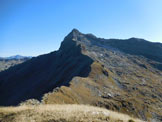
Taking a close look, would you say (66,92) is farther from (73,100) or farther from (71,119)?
(71,119)

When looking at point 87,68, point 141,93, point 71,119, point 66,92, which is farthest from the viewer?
point 141,93

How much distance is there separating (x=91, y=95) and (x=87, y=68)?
29532 mm

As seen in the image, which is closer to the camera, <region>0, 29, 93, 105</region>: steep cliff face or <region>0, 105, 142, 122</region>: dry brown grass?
<region>0, 105, 142, 122</region>: dry brown grass

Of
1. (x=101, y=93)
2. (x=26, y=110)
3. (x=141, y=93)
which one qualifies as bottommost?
(x=141, y=93)

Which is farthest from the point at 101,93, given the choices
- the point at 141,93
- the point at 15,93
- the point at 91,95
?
the point at 15,93

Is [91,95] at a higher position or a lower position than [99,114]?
lower

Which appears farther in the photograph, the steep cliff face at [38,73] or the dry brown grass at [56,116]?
the steep cliff face at [38,73]

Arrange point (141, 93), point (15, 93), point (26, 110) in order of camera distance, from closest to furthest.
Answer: point (26, 110)
point (141, 93)
point (15, 93)

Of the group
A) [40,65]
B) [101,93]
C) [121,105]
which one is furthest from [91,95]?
[40,65]

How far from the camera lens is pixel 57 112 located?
13.5 m

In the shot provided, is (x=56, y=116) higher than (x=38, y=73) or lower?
higher

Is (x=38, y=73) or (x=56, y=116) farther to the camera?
(x=38, y=73)

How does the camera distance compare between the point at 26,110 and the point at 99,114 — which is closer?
the point at 99,114

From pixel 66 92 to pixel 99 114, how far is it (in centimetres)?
3999
